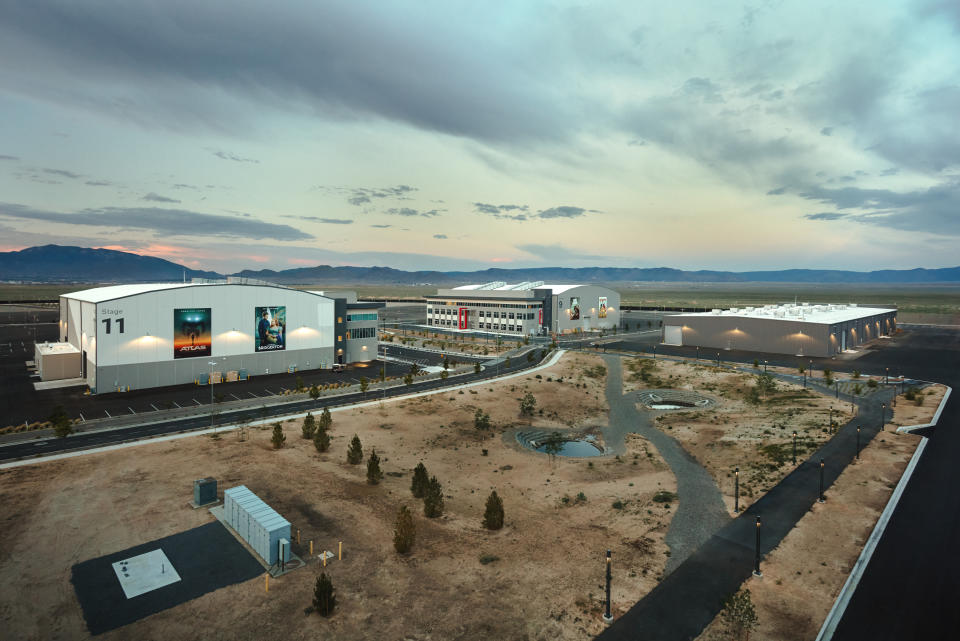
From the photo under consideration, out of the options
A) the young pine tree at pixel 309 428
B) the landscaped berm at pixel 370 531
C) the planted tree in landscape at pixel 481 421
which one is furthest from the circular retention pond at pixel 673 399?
the young pine tree at pixel 309 428

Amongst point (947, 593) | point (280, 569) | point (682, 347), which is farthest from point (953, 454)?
point (682, 347)

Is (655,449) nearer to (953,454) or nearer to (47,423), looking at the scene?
(953,454)

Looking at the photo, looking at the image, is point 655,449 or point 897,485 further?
point 655,449

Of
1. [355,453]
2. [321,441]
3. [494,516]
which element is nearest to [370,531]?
[494,516]

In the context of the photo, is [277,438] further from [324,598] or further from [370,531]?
[324,598]

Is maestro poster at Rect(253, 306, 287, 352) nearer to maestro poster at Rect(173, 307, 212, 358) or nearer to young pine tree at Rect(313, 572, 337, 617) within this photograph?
maestro poster at Rect(173, 307, 212, 358)

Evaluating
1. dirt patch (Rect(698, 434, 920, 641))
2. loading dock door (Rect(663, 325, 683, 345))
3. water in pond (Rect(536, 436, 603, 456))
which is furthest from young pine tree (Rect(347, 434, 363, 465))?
loading dock door (Rect(663, 325, 683, 345))
